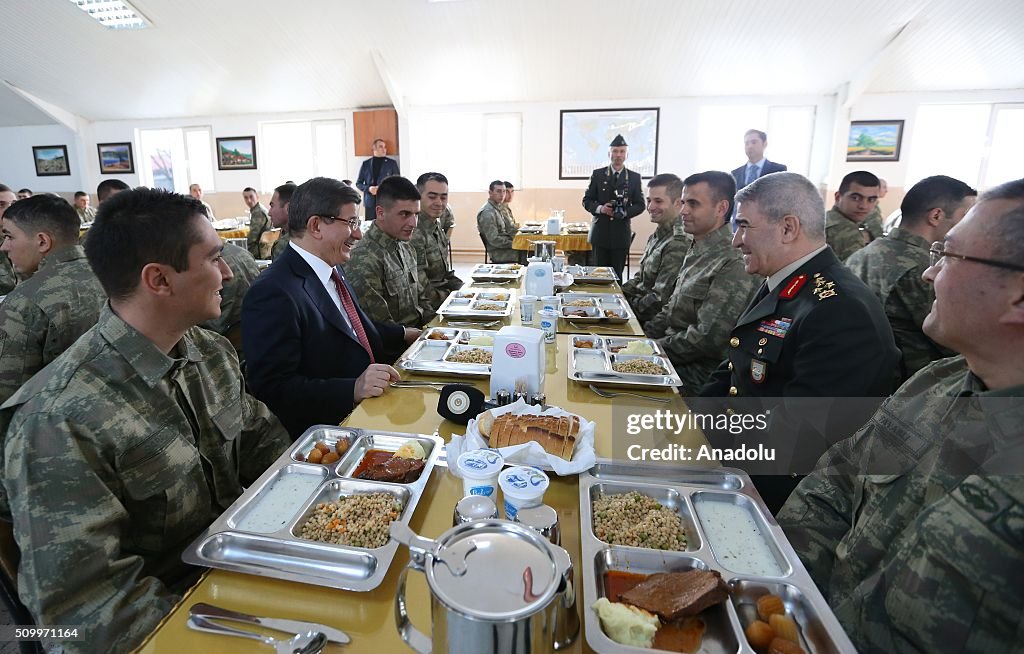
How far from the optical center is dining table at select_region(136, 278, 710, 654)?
82cm

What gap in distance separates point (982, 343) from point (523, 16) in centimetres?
768

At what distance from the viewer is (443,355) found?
217 centimetres

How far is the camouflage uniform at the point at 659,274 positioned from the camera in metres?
3.77

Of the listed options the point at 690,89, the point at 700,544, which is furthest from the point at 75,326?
the point at 690,89

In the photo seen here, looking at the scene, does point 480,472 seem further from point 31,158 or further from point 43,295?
point 31,158

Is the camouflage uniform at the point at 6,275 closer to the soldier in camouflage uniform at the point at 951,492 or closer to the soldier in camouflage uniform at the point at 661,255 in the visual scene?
the soldier in camouflage uniform at the point at 661,255

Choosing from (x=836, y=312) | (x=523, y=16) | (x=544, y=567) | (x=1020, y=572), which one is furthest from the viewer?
(x=523, y=16)

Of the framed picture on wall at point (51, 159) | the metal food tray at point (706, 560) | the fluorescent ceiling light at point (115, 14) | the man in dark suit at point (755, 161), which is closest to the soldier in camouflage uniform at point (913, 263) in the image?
the metal food tray at point (706, 560)

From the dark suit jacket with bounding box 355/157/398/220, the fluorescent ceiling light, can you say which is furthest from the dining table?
the fluorescent ceiling light

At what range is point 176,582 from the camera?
1.23 metres

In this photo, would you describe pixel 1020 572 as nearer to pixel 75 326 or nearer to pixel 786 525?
pixel 786 525

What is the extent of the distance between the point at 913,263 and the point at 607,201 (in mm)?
3791

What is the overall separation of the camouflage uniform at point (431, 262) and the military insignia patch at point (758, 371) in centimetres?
277

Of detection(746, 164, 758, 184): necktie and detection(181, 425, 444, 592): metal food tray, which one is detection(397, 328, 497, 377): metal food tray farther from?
detection(746, 164, 758, 184): necktie
